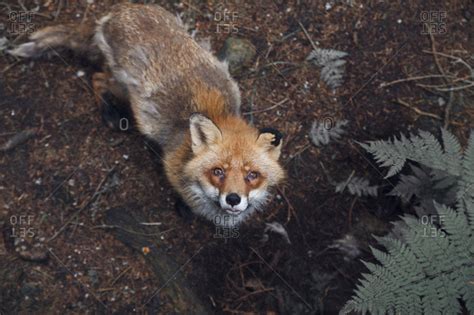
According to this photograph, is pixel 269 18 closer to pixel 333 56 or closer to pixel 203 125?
pixel 333 56

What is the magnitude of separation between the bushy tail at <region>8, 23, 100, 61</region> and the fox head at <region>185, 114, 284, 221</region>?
1773mm

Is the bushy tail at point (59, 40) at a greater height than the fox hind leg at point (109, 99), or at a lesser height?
greater

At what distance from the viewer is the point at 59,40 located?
5281 mm

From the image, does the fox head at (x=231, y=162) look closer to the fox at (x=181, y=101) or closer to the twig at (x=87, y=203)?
the fox at (x=181, y=101)

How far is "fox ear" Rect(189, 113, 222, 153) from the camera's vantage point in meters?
4.16

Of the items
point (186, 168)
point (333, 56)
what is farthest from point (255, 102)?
point (186, 168)

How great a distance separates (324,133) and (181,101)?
65.6 inches

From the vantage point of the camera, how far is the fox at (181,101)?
4324 millimetres

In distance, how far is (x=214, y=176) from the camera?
14.1 feet

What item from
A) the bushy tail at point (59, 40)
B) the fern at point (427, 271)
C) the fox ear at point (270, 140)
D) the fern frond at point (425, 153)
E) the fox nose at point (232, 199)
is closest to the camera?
the fern at point (427, 271)

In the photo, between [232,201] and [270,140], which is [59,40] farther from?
[232,201]

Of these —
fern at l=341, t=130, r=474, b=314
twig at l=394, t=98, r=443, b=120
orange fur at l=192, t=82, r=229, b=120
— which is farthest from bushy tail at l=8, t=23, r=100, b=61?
fern at l=341, t=130, r=474, b=314

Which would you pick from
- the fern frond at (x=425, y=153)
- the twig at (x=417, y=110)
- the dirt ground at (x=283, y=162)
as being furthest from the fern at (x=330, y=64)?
the fern frond at (x=425, y=153)

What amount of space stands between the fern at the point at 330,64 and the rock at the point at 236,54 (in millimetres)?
698
